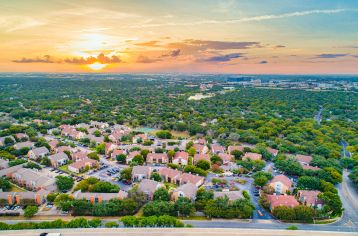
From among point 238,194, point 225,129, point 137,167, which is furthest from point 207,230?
point 225,129

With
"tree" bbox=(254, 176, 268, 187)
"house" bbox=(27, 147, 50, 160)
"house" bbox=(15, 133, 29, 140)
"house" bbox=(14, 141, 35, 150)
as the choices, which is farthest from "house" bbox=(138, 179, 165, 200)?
"house" bbox=(15, 133, 29, 140)

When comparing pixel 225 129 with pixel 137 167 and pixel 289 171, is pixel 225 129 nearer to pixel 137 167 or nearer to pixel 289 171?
pixel 289 171

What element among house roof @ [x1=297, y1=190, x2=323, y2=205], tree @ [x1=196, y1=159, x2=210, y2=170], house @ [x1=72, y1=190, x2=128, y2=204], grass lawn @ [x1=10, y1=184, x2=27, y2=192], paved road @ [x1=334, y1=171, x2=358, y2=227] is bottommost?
paved road @ [x1=334, y1=171, x2=358, y2=227]

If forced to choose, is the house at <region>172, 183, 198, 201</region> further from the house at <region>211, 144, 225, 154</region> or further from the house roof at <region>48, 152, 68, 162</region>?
the house roof at <region>48, 152, 68, 162</region>

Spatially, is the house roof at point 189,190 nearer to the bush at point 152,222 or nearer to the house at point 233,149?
the bush at point 152,222

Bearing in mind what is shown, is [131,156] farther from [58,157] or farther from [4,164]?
[4,164]

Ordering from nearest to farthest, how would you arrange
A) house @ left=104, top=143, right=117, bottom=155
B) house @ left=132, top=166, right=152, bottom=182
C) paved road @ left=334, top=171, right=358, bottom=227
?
1. paved road @ left=334, top=171, right=358, bottom=227
2. house @ left=132, top=166, right=152, bottom=182
3. house @ left=104, top=143, right=117, bottom=155

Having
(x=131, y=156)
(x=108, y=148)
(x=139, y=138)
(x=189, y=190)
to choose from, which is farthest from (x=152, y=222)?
(x=139, y=138)
